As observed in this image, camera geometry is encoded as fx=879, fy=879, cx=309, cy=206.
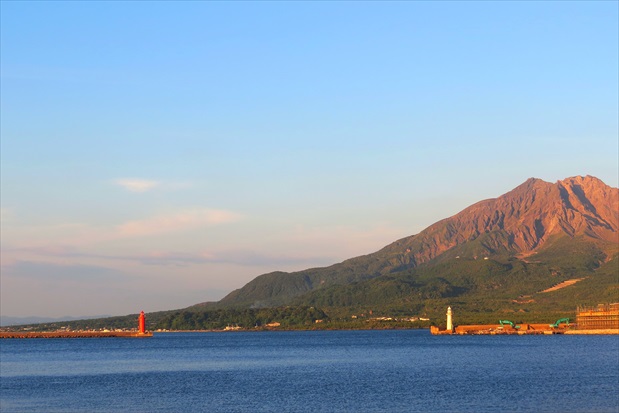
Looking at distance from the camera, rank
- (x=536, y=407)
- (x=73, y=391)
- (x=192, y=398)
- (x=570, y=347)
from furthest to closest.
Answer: (x=570, y=347)
(x=73, y=391)
(x=192, y=398)
(x=536, y=407)

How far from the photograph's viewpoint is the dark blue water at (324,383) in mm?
66881

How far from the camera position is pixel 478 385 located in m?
80.4

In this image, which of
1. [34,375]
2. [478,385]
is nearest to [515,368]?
[478,385]

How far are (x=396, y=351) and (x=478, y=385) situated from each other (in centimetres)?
6779

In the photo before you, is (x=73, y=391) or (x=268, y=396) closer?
(x=268, y=396)

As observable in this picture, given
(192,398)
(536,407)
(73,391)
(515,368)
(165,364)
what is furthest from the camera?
(165,364)

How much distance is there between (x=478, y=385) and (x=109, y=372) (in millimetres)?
47013

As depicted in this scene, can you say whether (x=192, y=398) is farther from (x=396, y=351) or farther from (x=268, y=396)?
(x=396, y=351)

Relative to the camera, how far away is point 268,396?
244 feet

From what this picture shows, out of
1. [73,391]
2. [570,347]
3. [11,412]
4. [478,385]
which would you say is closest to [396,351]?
[570,347]

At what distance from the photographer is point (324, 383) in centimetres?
8588

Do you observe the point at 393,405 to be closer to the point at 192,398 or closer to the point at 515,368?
the point at 192,398

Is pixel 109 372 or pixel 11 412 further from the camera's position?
pixel 109 372

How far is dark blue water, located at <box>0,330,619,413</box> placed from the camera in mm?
66881
